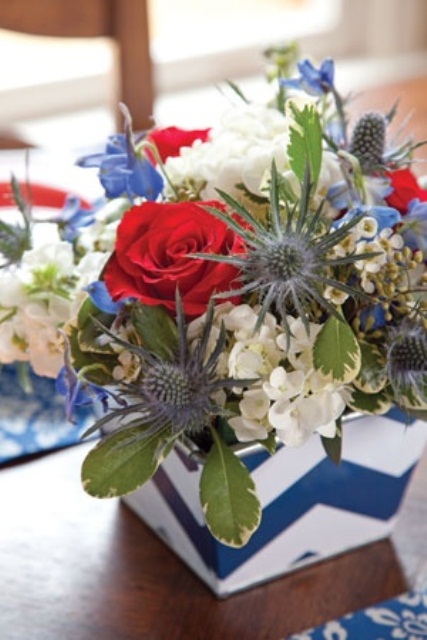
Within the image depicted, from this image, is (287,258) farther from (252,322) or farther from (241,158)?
(241,158)

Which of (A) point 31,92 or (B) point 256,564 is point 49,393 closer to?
(B) point 256,564

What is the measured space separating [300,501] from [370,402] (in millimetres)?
112

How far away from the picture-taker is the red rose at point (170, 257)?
0.79 m

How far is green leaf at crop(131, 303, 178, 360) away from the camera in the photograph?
31.4 inches

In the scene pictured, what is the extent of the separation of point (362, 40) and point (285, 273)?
263cm

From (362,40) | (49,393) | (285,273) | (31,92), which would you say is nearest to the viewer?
(285,273)

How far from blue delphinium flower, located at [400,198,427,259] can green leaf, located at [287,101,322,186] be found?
84mm

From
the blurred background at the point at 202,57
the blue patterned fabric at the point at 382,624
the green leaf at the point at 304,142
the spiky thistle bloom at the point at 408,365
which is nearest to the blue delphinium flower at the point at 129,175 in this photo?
the green leaf at the point at 304,142

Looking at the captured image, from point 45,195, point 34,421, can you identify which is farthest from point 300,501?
point 45,195

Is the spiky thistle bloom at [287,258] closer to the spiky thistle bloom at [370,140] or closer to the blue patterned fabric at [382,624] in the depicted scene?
the spiky thistle bloom at [370,140]

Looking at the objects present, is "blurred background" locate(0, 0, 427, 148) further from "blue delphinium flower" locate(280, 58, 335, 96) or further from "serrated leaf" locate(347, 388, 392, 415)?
"serrated leaf" locate(347, 388, 392, 415)

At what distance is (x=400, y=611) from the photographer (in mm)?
906

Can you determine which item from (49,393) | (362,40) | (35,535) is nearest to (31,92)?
(362,40)

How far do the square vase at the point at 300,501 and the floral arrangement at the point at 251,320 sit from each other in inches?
1.2
